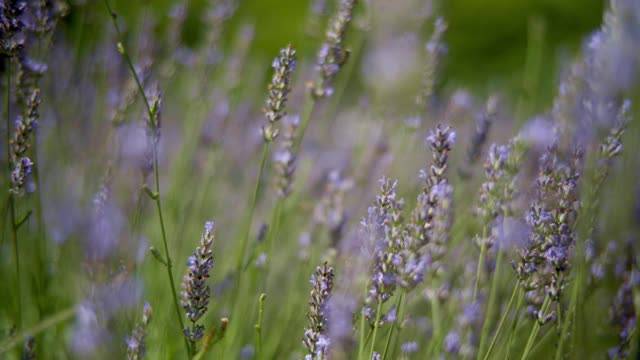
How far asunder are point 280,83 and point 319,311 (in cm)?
39

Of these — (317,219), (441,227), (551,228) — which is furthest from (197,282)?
(317,219)

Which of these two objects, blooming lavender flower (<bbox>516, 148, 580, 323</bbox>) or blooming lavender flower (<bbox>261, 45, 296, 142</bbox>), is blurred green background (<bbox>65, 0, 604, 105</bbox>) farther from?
blooming lavender flower (<bbox>516, 148, 580, 323</bbox>)

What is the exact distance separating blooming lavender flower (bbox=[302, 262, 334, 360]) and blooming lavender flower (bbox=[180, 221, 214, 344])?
15cm

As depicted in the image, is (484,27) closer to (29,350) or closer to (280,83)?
(280,83)

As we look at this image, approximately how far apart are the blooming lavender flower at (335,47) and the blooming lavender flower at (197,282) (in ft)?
1.57

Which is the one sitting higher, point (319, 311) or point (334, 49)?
point (334, 49)

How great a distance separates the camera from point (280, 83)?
113cm

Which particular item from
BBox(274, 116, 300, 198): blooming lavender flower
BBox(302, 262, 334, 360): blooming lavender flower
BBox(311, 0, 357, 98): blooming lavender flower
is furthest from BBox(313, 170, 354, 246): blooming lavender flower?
BBox(302, 262, 334, 360): blooming lavender flower

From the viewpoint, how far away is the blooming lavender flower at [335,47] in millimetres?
1261

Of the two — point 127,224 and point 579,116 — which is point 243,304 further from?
point 579,116

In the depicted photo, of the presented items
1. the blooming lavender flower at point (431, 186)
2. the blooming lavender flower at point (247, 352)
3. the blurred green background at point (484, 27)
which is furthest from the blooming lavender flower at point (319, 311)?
the blurred green background at point (484, 27)

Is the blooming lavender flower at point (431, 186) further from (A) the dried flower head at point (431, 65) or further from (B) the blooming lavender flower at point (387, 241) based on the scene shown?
(A) the dried flower head at point (431, 65)

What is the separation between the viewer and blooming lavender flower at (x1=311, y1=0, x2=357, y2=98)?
126 cm

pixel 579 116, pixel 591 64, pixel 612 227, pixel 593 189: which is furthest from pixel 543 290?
pixel 612 227
